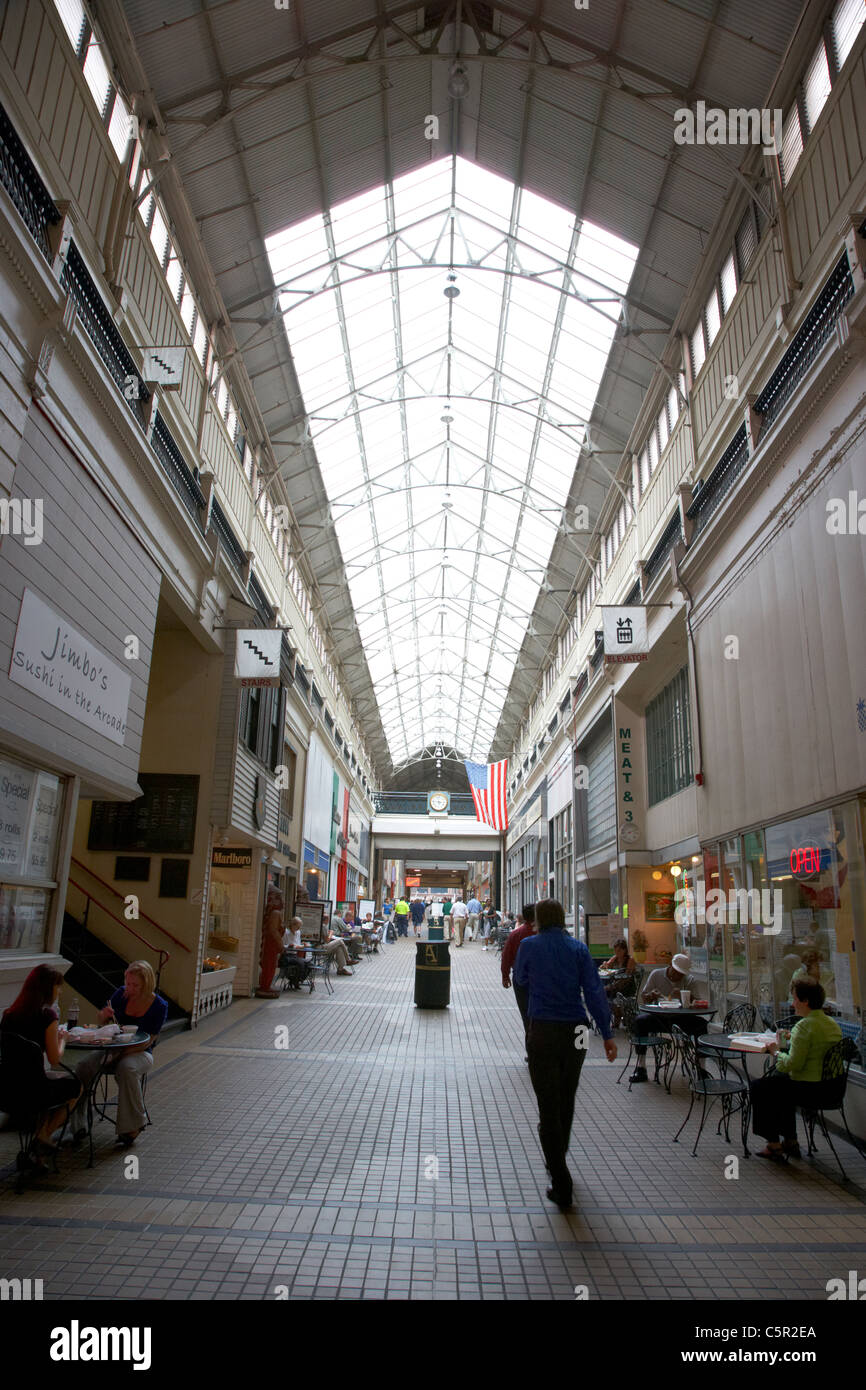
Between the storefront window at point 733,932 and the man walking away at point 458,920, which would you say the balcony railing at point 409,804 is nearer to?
the man walking away at point 458,920

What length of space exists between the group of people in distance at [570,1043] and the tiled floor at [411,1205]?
0.28m

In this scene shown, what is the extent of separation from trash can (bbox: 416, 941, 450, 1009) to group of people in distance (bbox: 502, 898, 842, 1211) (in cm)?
782

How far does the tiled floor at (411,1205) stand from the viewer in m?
3.76

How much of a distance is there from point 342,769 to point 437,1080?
22909mm

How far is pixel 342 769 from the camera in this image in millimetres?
30750

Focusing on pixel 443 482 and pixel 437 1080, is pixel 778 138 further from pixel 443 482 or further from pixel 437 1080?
pixel 443 482

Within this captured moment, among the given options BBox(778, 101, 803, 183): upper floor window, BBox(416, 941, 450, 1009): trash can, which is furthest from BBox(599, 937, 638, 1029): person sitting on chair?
BBox(778, 101, 803, 183): upper floor window

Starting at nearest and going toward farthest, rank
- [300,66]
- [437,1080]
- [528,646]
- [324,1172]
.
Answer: [324,1172] → [437,1080] → [300,66] → [528,646]

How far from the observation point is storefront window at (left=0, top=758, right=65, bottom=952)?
6555 mm

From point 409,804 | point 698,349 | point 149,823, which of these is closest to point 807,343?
point 698,349

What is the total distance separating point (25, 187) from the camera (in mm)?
6246

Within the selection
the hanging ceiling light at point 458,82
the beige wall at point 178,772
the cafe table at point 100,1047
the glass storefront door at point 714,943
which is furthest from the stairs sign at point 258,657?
the hanging ceiling light at point 458,82

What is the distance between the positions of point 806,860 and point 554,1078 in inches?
156
